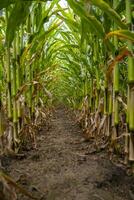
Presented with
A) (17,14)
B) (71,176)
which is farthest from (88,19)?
(71,176)

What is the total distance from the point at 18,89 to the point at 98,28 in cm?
72

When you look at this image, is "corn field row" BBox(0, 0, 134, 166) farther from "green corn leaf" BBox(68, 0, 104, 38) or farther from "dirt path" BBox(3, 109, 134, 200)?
"dirt path" BBox(3, 109, 134, 200)

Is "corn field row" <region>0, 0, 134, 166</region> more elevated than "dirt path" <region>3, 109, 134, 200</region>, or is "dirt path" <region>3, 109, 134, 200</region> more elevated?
"corn field row" <region>0, 0, 134, 166</region>

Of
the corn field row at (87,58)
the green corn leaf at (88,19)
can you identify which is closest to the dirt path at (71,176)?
the corn field row at (87,58)

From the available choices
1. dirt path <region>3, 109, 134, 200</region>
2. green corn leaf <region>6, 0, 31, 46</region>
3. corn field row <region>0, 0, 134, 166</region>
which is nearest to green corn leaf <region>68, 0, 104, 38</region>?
corn field row <region>0, 0, 134, 166</region>

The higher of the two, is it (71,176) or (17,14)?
(17,14)

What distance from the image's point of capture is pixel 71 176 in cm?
162

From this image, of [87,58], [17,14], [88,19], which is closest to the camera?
[88,19]

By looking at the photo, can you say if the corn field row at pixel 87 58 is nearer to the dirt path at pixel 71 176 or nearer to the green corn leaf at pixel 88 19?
the green corn leaf at pixel 88 19

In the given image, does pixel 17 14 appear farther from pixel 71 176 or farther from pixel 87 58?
pixel 87 58

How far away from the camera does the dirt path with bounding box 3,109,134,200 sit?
139 cm

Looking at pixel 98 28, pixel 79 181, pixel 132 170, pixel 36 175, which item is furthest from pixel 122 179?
pixel 98 28

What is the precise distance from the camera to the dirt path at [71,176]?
1394mm

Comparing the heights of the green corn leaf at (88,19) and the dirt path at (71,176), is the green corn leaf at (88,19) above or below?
above
